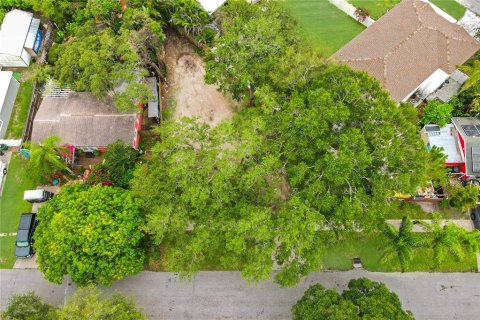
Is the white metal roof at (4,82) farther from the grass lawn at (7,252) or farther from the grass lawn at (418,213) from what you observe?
the grass lawn at (418,213)

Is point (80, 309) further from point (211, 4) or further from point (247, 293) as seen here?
point (211, 4)

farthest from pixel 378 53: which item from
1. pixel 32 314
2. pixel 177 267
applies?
pixel 32 314

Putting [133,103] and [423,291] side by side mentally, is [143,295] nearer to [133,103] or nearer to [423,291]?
[133,103]

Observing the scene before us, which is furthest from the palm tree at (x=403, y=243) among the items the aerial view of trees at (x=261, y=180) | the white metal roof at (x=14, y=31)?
the white metal roof at (x=14, y=31)

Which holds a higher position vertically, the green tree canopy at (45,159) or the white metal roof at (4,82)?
the white metal roof at (4,82)

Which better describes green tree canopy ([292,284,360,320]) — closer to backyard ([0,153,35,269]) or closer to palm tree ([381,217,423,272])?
palm tree ([381,217,423,272])

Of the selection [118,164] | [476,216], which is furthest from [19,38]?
[476,216]

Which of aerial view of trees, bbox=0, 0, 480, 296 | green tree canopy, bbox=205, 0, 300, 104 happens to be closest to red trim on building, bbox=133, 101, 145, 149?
aerial view of trees, bbox=0, 0, 480, 296
